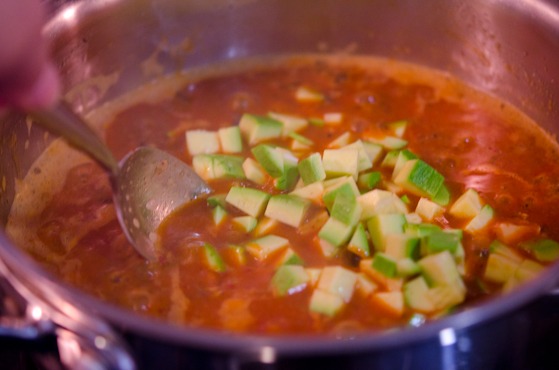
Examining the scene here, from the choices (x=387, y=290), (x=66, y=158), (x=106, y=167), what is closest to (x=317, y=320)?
(x=387, y=290)

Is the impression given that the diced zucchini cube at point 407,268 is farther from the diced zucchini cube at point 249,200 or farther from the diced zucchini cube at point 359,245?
the diced zucchini cube at point 249,200

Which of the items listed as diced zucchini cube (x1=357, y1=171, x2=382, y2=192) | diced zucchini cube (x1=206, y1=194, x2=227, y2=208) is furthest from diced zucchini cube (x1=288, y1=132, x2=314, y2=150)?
diced zucchini cube (x1=206, y1=194, x2=227, y2=208)

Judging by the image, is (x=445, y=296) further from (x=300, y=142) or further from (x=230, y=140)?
(x=230, y=140)

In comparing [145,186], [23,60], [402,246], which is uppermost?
[23,60]

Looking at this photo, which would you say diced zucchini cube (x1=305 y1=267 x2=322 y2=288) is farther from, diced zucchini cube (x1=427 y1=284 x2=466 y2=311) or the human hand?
the human hand

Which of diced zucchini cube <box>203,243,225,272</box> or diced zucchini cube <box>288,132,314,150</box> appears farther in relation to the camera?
diced zucchini cube <box>288,132,314,150</box>

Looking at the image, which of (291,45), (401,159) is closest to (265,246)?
(401,159)
